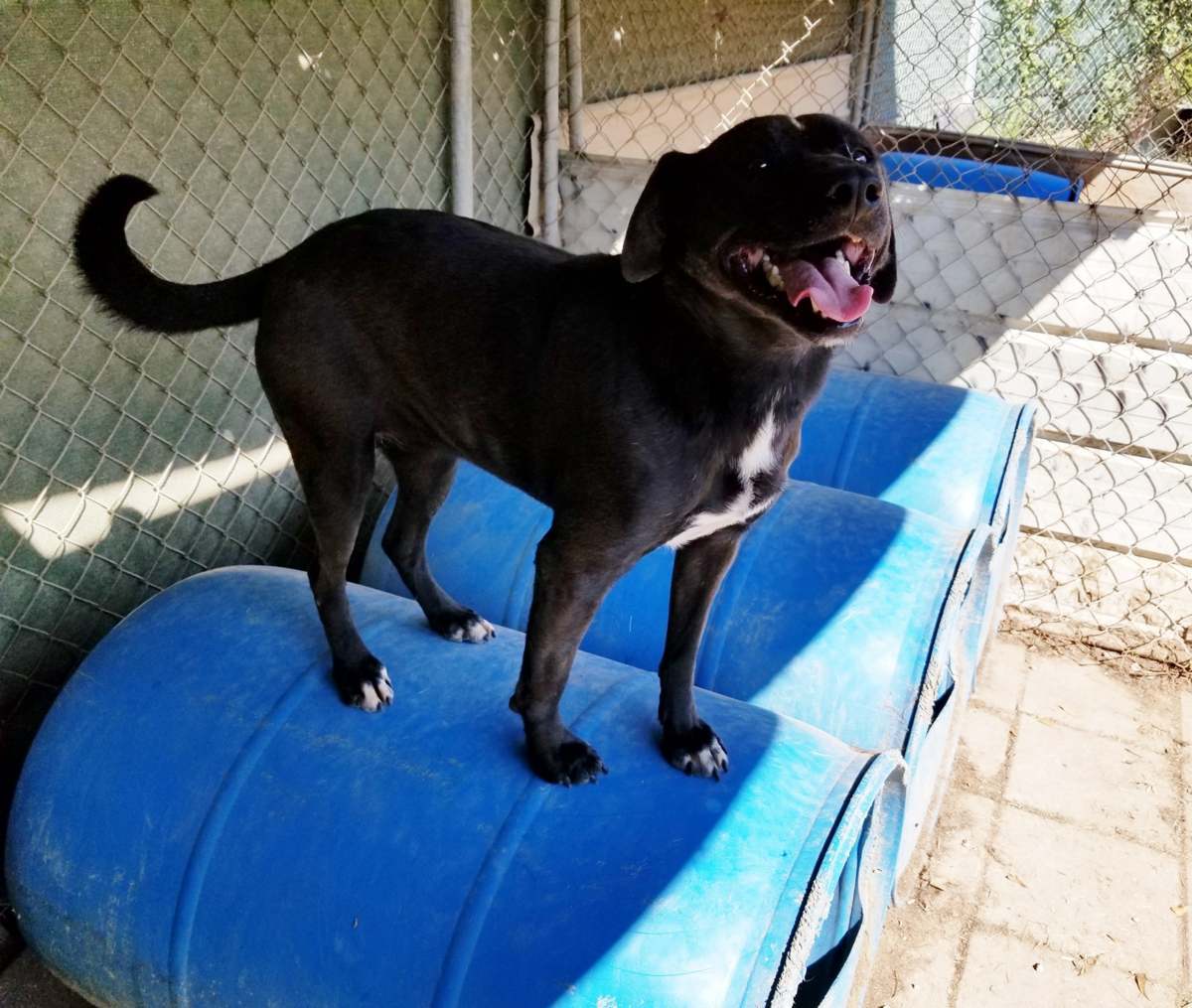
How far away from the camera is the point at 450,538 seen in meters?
2.89

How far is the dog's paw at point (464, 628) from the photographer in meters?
2.39

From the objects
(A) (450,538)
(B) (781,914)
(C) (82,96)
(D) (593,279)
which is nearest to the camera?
(B) (781,914)

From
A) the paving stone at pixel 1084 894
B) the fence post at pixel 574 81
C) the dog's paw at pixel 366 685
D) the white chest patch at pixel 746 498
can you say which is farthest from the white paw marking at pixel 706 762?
the fence post at pixel 574 81

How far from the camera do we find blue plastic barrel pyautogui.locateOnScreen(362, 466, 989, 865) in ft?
7.80

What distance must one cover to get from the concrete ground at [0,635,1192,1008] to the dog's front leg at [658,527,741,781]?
1.07m

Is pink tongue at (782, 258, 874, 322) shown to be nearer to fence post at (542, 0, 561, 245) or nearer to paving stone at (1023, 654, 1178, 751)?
paving stone at (1023, 654, 1178, 751)

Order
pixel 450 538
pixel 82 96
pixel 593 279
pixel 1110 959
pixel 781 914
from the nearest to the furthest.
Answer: pixel 781 914
pixel 593 279
pixel 82 96
pixel 1110 959
pixel 450 538

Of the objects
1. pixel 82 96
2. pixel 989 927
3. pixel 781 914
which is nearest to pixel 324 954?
pixel 781 914

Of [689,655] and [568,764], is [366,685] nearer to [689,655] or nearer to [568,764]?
[568,764]

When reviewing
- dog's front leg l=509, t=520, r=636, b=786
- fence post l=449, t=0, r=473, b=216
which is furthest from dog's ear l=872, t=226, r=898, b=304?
fence post l=449, t=0, r=473, b=216

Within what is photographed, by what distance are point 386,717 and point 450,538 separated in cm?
94

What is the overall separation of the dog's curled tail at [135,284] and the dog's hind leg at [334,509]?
30 centimetres

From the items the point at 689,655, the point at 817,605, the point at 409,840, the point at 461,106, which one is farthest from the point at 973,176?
the point at 409,840

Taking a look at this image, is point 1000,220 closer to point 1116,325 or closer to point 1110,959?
point 1116,325
